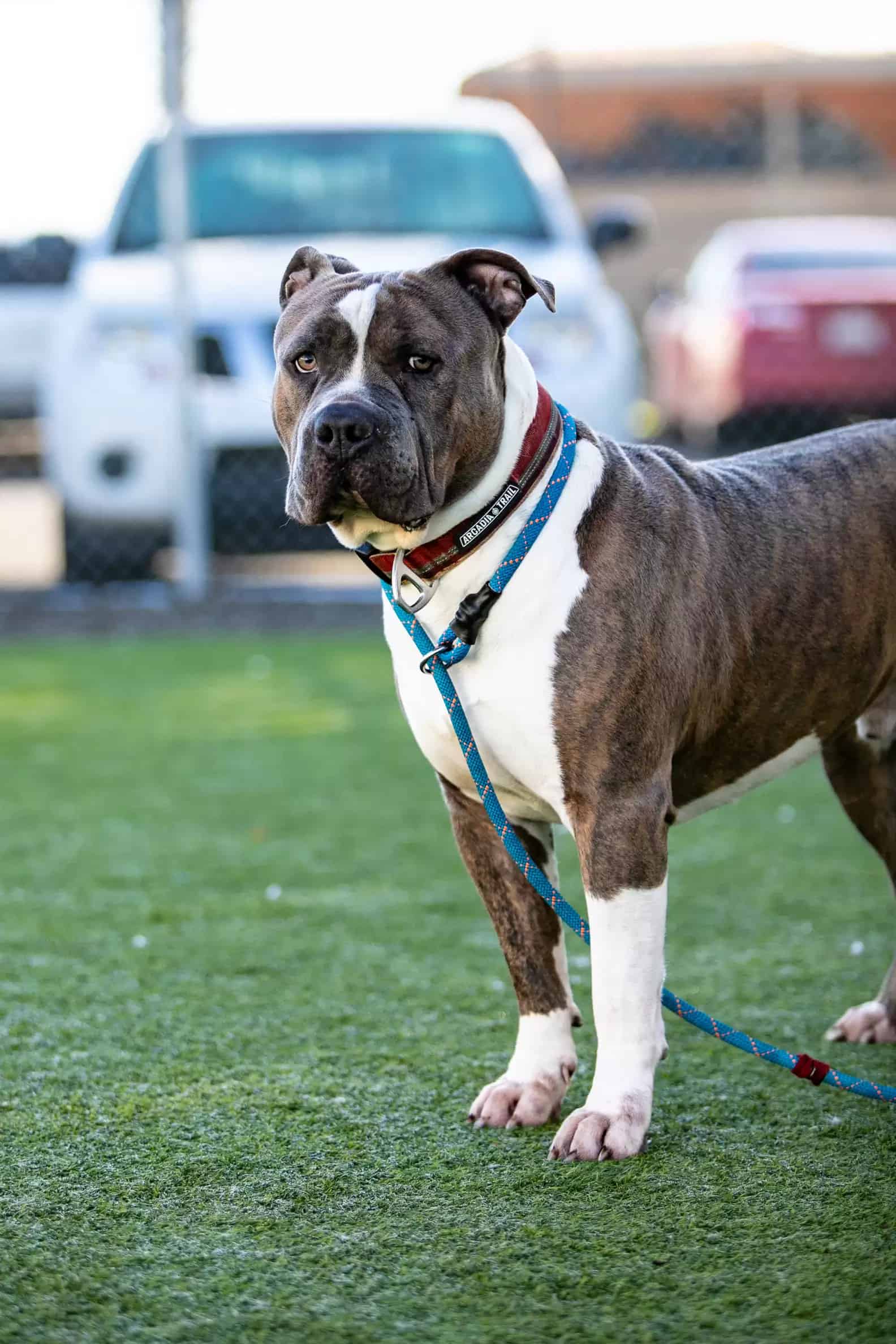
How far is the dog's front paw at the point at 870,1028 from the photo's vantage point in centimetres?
316

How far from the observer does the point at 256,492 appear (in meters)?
7.77

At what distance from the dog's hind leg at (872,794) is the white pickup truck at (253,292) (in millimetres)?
4192

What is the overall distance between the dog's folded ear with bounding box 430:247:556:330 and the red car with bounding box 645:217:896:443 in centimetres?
762

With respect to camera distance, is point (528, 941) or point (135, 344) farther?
point (135, 344)

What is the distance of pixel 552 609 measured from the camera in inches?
103

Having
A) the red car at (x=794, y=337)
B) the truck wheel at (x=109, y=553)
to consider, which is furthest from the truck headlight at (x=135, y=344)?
the red car at (x=794, y=337)

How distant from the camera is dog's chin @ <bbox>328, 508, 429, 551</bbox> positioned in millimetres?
2609

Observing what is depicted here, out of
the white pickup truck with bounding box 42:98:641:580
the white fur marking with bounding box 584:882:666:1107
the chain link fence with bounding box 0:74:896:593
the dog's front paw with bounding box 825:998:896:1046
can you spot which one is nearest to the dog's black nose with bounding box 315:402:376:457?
the white fur marking with bounding box 584:882:666:1107

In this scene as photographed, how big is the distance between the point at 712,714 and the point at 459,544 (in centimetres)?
→ 51

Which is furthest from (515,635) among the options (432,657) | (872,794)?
(872,794)

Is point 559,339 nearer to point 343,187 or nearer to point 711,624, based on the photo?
point 343,187

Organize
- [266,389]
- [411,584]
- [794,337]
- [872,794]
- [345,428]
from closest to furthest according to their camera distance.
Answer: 1. [345,428]
2. [411,584]
3. [872,794]
4. [266,389]
5. [794,337]

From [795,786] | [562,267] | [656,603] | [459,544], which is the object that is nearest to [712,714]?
[656,603]

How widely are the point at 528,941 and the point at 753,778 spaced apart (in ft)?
1.59
